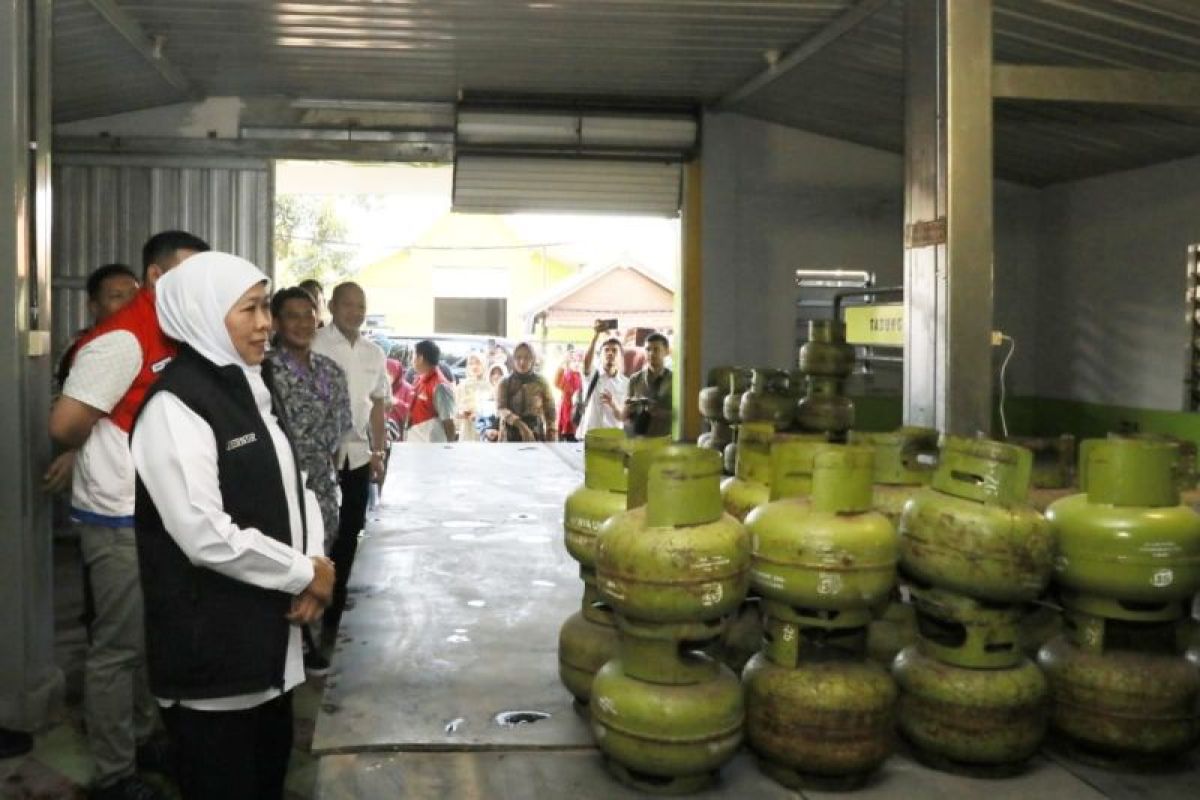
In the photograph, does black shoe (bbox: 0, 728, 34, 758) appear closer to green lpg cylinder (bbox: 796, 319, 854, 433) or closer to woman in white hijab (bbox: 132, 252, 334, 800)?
woman in white hijab (bbox: 132, 252, 334, 800)

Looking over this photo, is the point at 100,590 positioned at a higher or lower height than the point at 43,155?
lower

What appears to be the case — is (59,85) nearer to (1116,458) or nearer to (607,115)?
(607,115)

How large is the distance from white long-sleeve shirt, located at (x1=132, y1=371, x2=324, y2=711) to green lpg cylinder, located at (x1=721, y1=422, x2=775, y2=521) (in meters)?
1.39

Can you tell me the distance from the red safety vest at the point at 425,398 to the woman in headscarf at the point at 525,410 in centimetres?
67

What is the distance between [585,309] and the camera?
20094mm

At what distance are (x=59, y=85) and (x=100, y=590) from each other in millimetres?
4968

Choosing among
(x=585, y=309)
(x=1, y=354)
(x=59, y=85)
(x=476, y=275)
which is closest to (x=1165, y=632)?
(x=1, y=354)

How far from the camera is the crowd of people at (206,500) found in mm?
2320

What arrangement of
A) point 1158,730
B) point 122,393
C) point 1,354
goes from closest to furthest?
point 1158,730 → point 122,393 → point 1,354

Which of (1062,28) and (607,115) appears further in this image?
(607,115)

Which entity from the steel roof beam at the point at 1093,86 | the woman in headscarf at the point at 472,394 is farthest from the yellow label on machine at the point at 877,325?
the woman in headscarf at the point at 472,394

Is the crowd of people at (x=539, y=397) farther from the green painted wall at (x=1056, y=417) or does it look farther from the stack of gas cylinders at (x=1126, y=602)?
the stack of gas cylinders at (x=1126, y=602)

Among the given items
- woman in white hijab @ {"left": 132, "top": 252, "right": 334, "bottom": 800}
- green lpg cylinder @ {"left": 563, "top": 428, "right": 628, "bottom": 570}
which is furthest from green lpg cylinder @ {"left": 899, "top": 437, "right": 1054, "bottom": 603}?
woman in white hijab @ {"left": 132, "top": 252, "right": 334, "bottom": 800}

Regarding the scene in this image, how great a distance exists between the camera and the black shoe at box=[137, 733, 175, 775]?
3.78 metres
